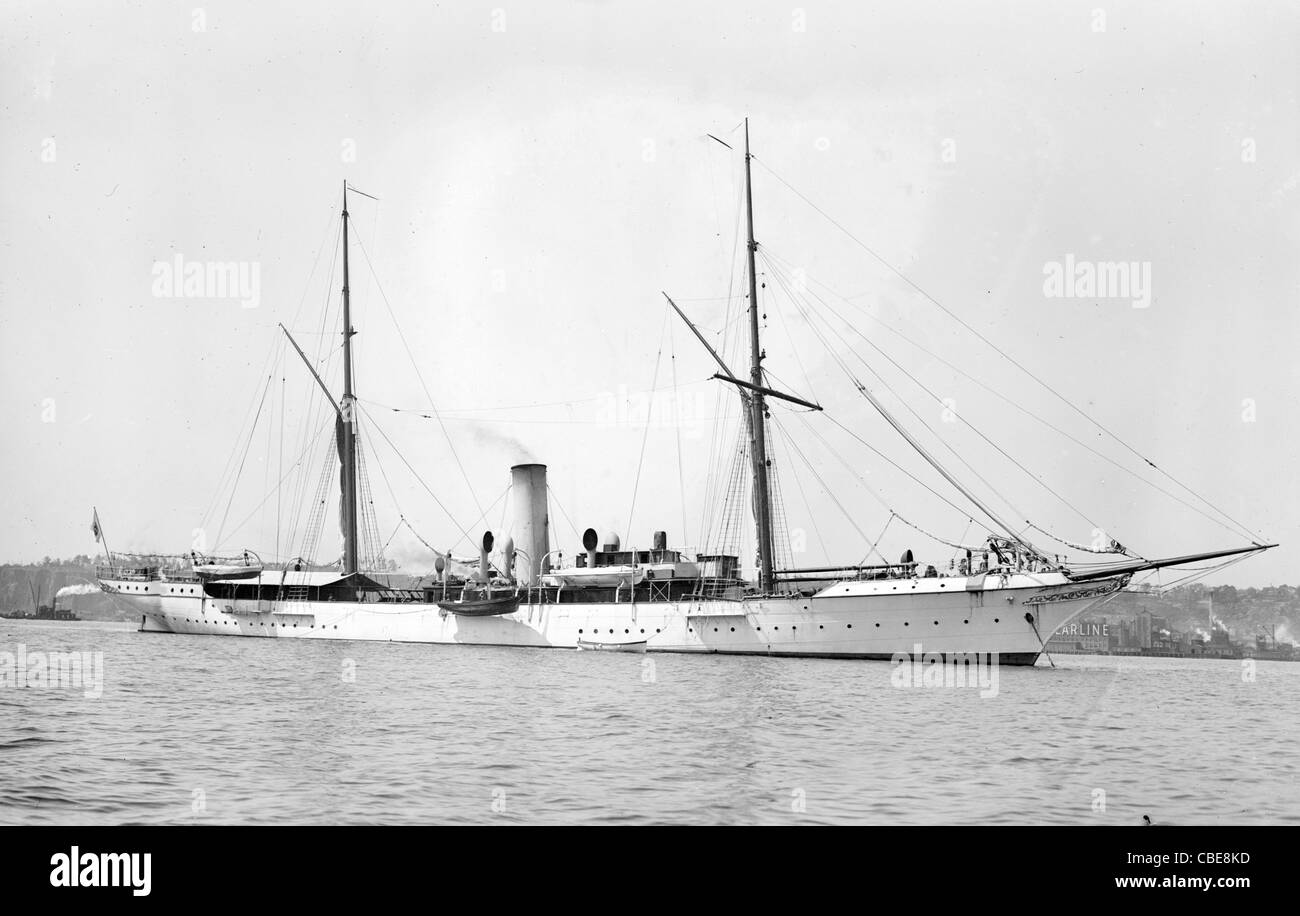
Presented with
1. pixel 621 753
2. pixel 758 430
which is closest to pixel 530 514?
pixel 758 430

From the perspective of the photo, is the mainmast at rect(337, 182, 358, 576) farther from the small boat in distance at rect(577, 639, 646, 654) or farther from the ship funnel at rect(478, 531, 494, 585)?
the small boat in distance at rect(577, 639, 646, 654)

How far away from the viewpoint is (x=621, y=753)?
Result: 59.2 feet

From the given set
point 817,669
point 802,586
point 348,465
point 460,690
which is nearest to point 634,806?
point 460,690

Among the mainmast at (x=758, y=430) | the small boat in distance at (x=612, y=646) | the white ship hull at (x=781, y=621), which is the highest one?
the mainmast at (x=758, y=430)

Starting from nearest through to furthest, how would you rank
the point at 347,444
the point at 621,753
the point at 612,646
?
1. the point at 621,753
2. the point at 612,646
3. the point at 347,444

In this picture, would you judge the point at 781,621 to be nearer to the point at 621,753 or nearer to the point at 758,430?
the point at 758,430

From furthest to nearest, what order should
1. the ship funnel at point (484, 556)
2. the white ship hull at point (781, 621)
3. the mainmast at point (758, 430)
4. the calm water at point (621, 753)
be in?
the ship funnel at point (484, 556)
the mainmast at point (758, 430)
the white ship hull at point (781, 621)
the calm water at point (621, 753)

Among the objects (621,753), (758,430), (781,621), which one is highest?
(758,430)

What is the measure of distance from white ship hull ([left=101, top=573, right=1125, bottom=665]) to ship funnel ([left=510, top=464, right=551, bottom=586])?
4512 millimetres

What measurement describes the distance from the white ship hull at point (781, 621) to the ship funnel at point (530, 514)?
14.8ft

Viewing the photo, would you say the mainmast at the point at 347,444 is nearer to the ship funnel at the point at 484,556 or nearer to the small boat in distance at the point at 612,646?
the ship funnel at the point at 484,556

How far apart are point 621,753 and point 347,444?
174 ft

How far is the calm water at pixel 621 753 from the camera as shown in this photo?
44.9ft

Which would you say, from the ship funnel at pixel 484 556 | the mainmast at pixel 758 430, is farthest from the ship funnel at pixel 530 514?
the mainmast at pixel 758 430
